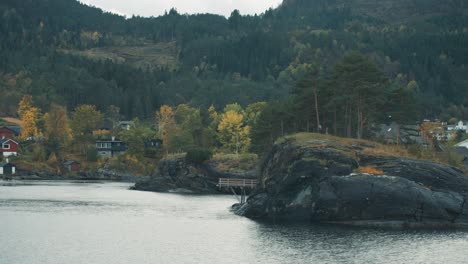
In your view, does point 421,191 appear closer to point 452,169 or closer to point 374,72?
point 452,169

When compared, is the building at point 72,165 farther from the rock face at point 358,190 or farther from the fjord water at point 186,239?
the rock face at point 358,190

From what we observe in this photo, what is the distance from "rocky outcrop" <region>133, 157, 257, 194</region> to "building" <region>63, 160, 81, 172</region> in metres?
42.1

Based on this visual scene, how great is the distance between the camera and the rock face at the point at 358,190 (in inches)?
3260

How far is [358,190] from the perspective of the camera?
82625 millimetres

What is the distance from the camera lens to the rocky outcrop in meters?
143

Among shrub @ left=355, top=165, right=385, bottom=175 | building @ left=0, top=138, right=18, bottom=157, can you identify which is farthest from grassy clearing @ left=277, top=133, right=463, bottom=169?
building @ left=0, top=138, right=18, bottom=157

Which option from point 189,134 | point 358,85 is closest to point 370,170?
point 358,85

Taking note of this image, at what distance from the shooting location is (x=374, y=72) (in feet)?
349

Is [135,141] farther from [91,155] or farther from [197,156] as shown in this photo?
[197,156]

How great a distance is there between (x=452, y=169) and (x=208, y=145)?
103079 mm

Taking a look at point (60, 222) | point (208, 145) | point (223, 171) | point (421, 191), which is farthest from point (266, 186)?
point (208, 145)

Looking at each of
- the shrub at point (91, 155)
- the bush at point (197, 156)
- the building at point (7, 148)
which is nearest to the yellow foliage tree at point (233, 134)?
the bush at point (197, 156)

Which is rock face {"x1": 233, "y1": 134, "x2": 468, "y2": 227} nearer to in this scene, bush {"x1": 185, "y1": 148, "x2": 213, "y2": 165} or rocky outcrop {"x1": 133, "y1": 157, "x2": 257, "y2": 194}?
Result: rocky outcrop {"x1": 133, "y1": 157, "x2": 257, "y2": 194}

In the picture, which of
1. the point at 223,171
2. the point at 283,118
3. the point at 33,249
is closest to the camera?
the point at 33,249
